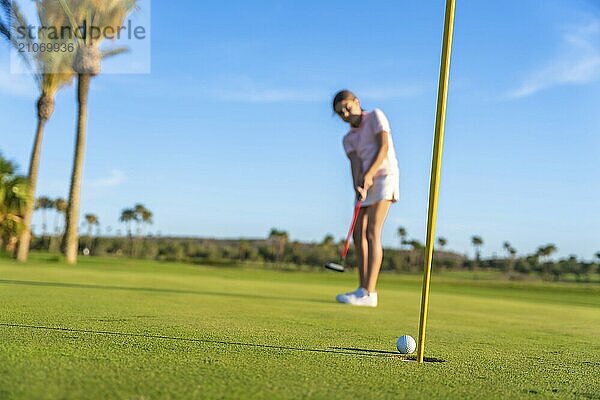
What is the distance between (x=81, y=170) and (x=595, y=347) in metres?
22.8

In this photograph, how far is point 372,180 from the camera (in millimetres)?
6977

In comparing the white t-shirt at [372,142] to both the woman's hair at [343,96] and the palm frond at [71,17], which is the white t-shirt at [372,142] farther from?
the palm frond at [71,17]

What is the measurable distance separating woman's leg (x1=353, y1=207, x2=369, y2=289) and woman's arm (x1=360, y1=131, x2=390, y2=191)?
457 mm

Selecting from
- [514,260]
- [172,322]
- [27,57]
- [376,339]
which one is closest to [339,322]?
[376,339]

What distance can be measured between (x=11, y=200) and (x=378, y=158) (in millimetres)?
16354

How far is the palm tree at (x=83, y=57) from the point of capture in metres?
24.3

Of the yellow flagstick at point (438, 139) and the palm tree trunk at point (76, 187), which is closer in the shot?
the yellow flagstick at point (438, 139)

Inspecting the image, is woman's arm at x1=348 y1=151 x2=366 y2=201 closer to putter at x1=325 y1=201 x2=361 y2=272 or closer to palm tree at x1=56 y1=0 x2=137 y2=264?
putter at x1=325 y1=201 x2=361 y2=272

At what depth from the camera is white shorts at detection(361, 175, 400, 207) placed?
23.1 feet

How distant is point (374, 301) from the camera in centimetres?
713

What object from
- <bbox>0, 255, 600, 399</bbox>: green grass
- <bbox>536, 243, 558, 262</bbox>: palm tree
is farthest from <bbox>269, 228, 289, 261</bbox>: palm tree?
<bbox>0, 255, 600, 399</bbox>: green grass

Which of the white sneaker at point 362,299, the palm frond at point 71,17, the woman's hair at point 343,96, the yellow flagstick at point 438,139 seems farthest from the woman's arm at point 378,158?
the palm frond at point 71,17

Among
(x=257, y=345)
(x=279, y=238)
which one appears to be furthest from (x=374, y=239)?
(x=279, y=238)

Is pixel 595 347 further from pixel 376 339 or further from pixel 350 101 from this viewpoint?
pixel 350 101
